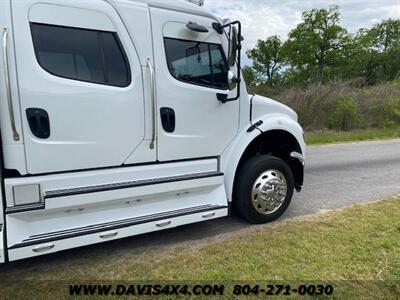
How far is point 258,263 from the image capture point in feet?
11.4

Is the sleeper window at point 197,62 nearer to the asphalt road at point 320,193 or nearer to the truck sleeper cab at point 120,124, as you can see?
the truck sleeper cab at point 120,124

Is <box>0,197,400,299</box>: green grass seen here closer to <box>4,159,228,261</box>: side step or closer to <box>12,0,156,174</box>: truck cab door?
<box>4,159,228,261</box>: side step

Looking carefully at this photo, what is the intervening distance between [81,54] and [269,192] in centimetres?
260

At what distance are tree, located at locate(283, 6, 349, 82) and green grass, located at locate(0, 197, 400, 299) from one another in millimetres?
47867

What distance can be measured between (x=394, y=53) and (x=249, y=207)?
55431mm

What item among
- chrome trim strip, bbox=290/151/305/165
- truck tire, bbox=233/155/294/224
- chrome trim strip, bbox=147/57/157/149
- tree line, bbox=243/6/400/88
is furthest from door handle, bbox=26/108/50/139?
tree line, bbox=243/6/400/88

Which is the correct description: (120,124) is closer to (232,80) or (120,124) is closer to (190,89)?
(190,89)

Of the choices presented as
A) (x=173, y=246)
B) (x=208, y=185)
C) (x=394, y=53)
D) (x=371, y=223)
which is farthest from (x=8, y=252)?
(x=394, y=53)

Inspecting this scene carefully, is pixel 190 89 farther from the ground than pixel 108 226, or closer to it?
farther from the ground

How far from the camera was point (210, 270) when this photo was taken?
335 cm

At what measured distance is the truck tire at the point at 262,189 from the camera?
421 cm

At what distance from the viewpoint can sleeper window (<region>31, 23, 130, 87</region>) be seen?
9.80 ft

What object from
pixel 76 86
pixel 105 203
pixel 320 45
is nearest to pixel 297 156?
pixel 105 203

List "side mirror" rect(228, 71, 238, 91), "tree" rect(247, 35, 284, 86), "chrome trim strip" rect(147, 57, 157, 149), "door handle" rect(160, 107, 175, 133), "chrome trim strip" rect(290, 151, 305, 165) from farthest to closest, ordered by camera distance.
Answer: "tree" rect(247, 35, 284, 86) < "chrome trim strip" rect(290, 151, 305, 165) < "side mirror" rect(228, 71, 238, 91) < "door handle" rect(160, 107, 175, 133) < "chrome trim strip" rect(147, 57, 157, 149)
